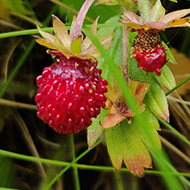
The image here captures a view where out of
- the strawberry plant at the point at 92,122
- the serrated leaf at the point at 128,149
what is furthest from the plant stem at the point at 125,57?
the serrated leaf at the point at 128,149

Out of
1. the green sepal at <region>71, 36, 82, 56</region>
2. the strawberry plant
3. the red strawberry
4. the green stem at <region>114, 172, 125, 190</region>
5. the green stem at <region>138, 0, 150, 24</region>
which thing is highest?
the green stem at <region>138, 0, 150, 24</region>

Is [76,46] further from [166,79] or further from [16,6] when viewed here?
→ [16,6]

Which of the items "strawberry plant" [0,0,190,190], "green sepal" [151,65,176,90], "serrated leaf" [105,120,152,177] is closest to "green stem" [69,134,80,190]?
"strawberry plant" [0,0,190,190]

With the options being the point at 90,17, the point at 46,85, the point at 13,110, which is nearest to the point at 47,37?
the point at 46,85

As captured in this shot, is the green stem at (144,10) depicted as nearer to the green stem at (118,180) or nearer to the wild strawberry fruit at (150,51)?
the wild strawberry fruit at (150,51)

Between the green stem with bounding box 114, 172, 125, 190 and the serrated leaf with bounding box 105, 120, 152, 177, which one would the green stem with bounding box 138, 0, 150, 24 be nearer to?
the serrated leaf with bounding box 105, 120, 152, 177

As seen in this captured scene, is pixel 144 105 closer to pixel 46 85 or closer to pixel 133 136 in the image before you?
pixel 133 136
